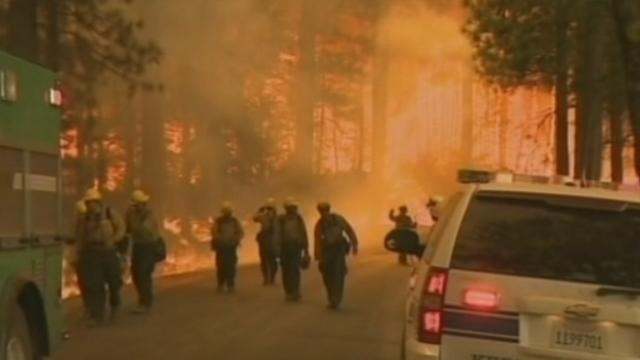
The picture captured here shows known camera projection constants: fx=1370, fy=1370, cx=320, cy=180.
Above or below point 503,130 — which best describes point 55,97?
below

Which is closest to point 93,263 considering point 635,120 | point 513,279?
point 635,120

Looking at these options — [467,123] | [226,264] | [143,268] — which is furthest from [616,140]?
[467,123]

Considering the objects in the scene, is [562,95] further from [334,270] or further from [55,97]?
[55,97]

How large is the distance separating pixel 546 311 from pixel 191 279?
1747cm

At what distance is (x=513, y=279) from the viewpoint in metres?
6.37

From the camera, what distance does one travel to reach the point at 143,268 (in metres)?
15.7

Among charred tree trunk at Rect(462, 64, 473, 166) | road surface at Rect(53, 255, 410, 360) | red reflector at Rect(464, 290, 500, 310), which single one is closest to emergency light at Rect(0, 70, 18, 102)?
red reflector at Rect(464, 290, 500, 310)

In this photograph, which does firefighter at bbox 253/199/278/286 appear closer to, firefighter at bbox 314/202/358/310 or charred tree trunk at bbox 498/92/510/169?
firefighter at bbox 314/202/358/310

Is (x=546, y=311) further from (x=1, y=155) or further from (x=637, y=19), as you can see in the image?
(x=637, y=19)

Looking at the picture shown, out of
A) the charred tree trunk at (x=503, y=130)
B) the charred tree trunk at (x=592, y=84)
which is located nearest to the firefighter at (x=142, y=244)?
the charred tree trunk at (x=592, y=84)

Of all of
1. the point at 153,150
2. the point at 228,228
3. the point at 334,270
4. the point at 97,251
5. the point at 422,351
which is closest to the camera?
the point at 422,351

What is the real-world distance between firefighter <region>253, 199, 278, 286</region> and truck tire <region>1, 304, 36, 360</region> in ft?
37.7

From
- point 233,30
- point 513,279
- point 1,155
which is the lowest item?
point 513,279

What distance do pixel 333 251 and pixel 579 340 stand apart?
10.7 metres
